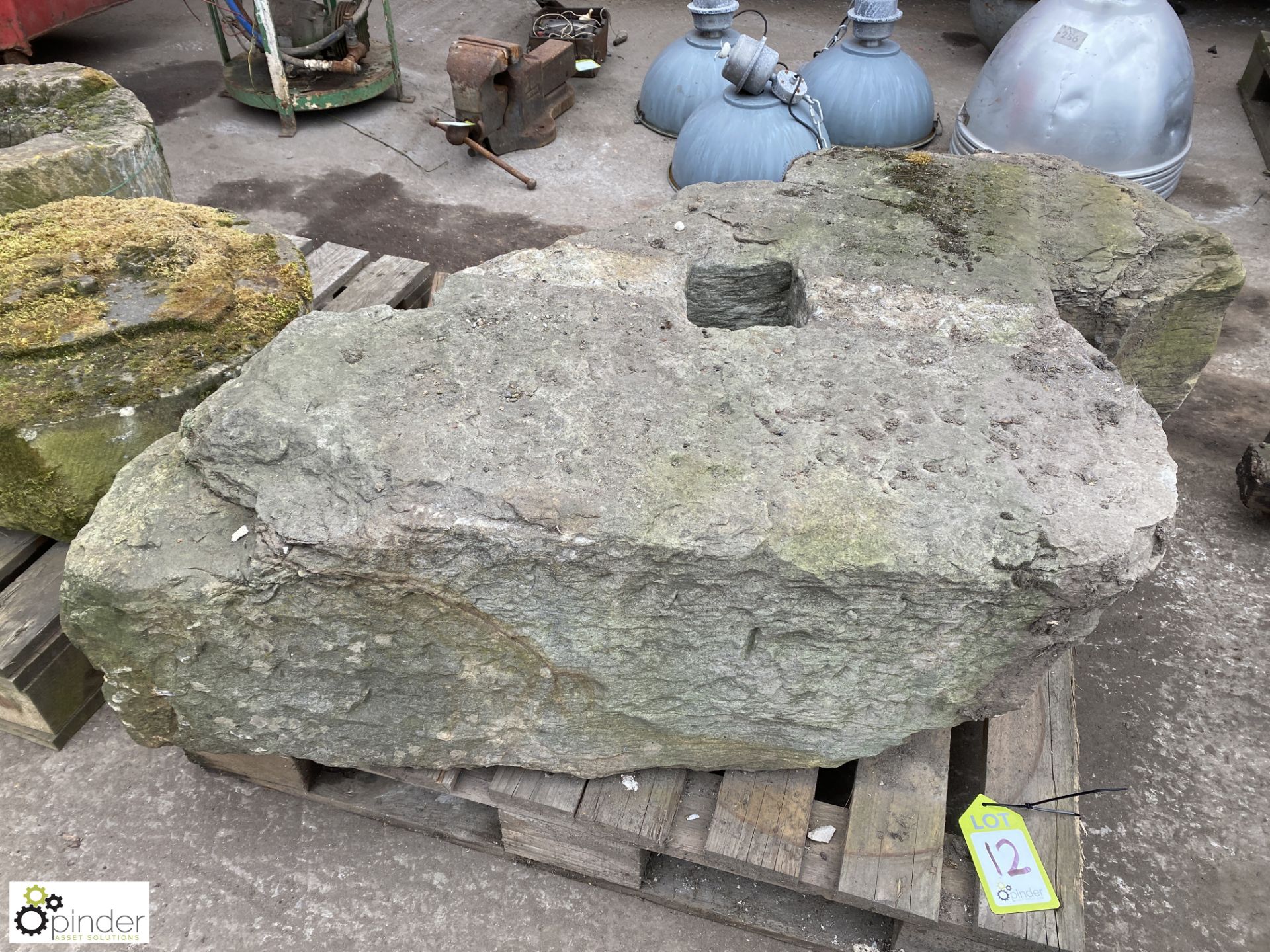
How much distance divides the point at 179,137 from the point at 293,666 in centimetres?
405

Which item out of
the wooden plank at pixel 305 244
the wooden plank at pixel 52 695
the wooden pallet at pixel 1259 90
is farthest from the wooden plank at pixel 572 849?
the wooden pallet at pixel 1259 90

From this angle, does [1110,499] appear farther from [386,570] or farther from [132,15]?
[132,15]

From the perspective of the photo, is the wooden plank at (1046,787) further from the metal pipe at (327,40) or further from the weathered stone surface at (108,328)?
the metal pipe at (327,40)

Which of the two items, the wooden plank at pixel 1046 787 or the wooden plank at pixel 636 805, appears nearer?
the wooden plank at pixel 1046 787

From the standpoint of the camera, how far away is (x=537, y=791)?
1798 mm

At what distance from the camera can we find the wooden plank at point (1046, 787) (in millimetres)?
1617

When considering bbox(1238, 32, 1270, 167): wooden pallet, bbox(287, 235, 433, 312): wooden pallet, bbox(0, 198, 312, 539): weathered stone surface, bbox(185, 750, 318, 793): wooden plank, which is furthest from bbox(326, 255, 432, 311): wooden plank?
bbox(1238, 32, 1270, 167): wooden pallet

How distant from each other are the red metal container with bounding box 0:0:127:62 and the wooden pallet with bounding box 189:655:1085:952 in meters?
4.37

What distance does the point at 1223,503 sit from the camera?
281 centimetres

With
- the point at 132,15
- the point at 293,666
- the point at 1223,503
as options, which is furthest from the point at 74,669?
the point at 132,15

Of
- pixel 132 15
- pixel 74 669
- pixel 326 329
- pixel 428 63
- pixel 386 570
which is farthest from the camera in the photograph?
pixel 132 15

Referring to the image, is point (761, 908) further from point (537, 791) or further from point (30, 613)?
point (30, 613)

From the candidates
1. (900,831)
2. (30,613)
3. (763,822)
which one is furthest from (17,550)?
(900,831)

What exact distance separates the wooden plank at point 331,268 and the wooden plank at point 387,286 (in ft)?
0.08
